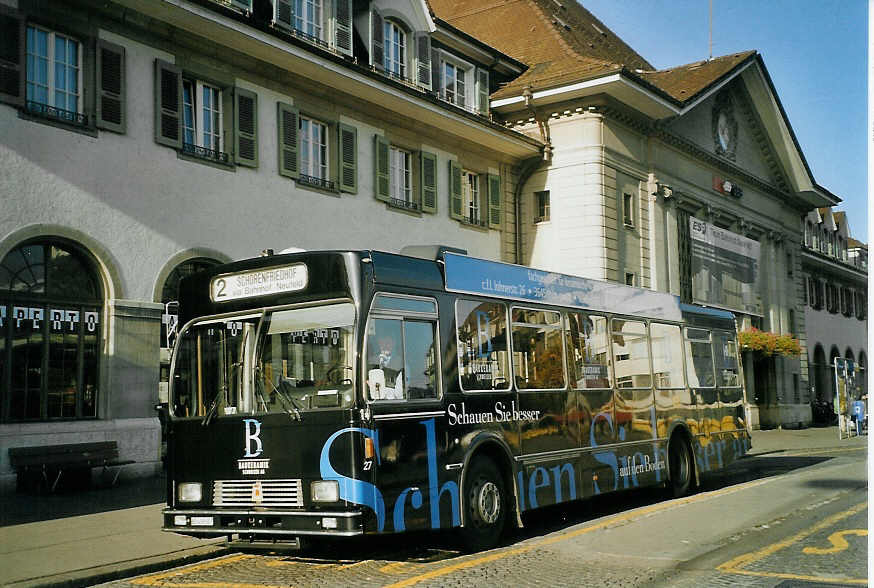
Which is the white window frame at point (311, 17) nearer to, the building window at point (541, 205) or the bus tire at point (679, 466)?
the building window at point (541, 205)

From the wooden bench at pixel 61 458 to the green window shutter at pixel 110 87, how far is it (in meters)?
5.33

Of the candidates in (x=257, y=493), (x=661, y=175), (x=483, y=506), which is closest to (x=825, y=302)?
(x=661, y=175)

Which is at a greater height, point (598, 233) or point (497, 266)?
point (598, 233)

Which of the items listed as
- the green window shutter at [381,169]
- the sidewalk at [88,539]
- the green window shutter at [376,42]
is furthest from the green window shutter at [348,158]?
the sidewalk at [88,539]

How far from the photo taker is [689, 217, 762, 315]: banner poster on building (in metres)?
36.0

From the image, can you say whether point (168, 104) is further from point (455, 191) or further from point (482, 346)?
point (455, 191)

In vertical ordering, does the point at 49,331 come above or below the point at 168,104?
below

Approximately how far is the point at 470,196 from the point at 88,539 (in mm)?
19042

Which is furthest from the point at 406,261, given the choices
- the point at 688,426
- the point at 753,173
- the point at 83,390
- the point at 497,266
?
the point at 753,173

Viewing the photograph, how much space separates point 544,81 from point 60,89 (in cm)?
1675

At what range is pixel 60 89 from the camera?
16359 millimetres

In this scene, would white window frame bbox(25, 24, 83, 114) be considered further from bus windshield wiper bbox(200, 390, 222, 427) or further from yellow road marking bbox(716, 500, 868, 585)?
yellow road marking bbox(716, 500, 868, 585)

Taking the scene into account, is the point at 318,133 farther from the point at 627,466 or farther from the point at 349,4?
the point at 627,466

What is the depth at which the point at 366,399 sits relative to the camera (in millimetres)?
8773
